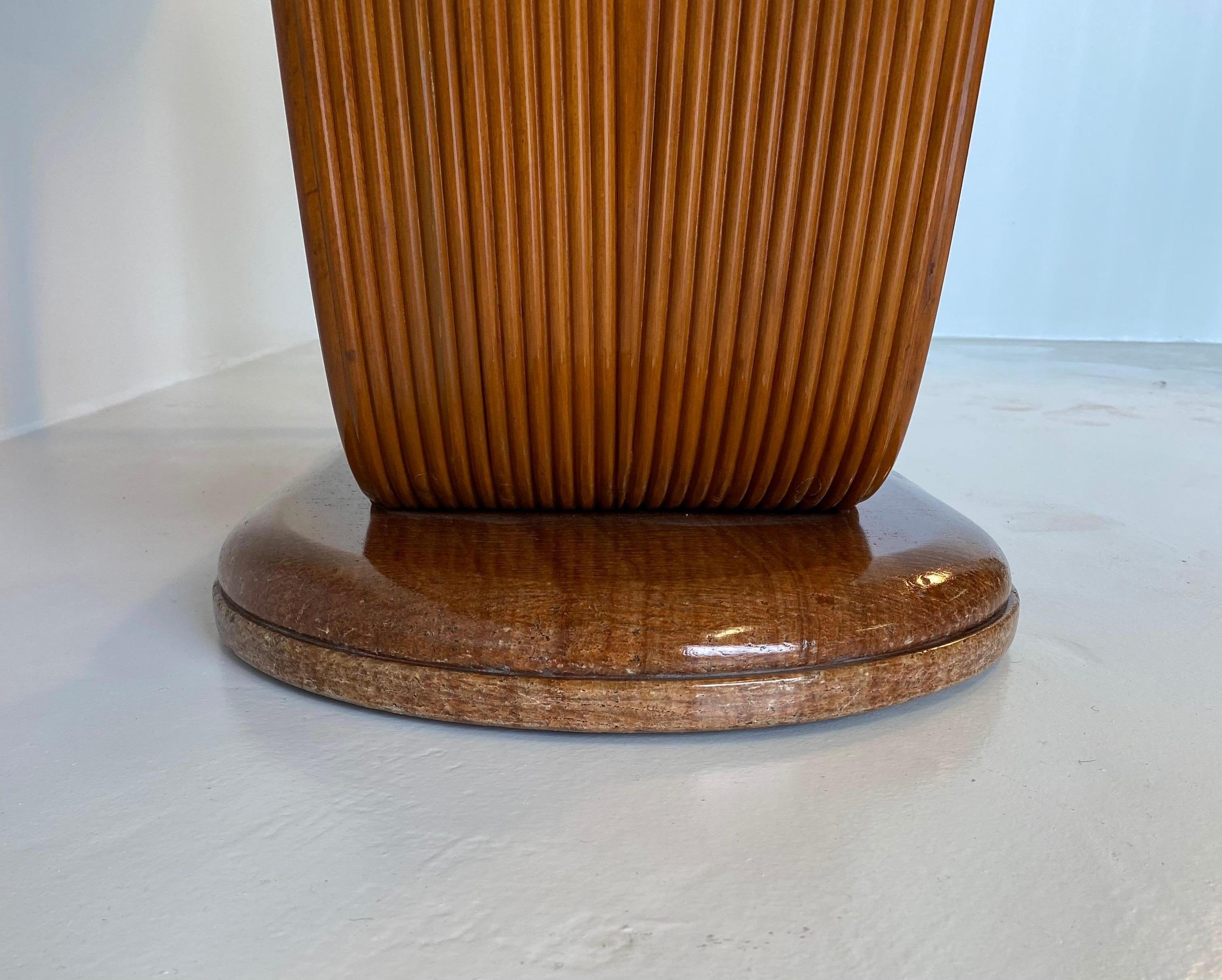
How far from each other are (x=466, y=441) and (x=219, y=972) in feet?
1.68

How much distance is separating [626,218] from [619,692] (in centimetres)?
37

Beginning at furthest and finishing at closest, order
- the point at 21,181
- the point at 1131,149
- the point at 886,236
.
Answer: the point at 1131,149 → the point at 21,181 → the point at 886,236

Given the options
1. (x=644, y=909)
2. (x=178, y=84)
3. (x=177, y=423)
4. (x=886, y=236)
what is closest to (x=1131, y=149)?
(x=178, y=84)

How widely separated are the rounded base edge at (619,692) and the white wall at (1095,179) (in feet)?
14.8

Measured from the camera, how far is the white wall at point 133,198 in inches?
86.1

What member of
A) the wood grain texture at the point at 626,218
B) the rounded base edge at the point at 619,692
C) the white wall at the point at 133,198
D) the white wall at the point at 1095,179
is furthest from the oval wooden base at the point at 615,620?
the white wall at the point at 1095,179

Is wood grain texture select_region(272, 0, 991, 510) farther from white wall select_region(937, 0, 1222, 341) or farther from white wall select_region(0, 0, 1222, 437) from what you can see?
white wall select_region(937, 0, 1222, 341)

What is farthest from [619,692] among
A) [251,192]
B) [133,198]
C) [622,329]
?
Answer: [251,192]

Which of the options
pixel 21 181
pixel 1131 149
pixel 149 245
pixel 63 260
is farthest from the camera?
pixel 1131 149

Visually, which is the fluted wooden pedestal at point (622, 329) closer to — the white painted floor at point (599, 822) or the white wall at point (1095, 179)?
the white painted floor at point (599, 822)

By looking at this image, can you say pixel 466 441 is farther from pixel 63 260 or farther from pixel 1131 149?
pixel 1131 149

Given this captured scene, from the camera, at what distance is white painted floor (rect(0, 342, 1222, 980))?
589 millimetres

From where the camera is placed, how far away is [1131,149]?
496 cm

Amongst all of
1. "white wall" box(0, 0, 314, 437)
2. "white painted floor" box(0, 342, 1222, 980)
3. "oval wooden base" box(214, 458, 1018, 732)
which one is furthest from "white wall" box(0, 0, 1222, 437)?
"oval wooden base" box(214, 458, 1018, 732)
